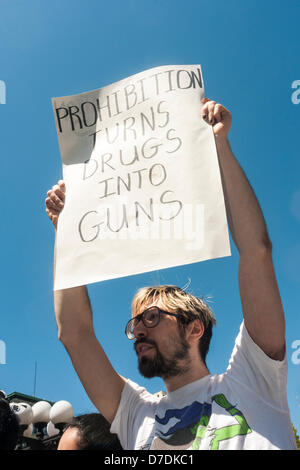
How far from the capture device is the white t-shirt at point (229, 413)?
1.41 meters

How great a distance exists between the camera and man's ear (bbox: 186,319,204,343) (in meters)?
1.93

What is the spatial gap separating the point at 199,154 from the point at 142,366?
1.01m

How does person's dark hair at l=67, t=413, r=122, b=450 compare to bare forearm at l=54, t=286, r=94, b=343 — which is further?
person's dark hair at l=67, t=413, r=122, b=450

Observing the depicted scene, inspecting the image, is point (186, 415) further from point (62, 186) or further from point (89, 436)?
point (62, 186)

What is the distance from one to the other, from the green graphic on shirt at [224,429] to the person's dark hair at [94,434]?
1057 millimetres

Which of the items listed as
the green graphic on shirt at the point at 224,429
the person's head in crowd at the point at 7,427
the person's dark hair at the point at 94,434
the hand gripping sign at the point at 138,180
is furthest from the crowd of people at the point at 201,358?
the person's head in crowd at the point at 7,427

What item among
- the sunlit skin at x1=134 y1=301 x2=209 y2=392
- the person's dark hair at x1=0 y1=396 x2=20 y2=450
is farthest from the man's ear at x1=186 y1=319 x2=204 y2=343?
the person's dark hair at x1=0 y1=396 x2=20 y2=450

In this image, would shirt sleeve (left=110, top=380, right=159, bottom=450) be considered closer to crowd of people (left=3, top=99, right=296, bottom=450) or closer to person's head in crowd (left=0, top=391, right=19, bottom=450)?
crowd of people (left=3, top=99, right=296, bottom=450)

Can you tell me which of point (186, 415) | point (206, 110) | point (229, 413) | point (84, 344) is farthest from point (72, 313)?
point (206, 110)

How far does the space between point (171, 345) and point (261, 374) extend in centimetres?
45

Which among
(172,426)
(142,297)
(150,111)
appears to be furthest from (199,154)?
(172,426)

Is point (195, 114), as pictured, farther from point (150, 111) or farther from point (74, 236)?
point (74, 236)

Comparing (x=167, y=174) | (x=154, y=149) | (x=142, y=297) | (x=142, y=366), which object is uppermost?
(x=154, y=149)
